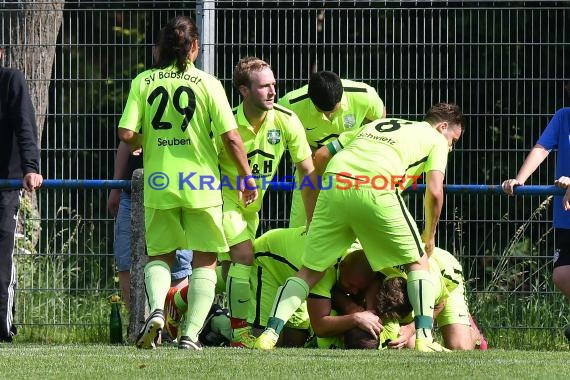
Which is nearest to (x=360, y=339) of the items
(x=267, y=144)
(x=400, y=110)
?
(x=267, y=144)

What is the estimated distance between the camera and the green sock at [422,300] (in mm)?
8438

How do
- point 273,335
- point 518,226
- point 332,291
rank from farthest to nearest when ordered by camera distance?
point 518,226 → point 332,291 → point 273,335

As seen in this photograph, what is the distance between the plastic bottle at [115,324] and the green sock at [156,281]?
158 cm

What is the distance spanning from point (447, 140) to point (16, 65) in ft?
13.0

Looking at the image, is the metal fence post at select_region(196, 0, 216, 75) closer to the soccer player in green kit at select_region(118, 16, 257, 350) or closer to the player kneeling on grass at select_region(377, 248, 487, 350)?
the soccer player in green kit at select_region(118, 16, 257, 350)

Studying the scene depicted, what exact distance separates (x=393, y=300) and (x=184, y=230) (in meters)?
1.39

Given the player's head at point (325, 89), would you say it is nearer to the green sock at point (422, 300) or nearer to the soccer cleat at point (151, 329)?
the green sock at point (422, 300)

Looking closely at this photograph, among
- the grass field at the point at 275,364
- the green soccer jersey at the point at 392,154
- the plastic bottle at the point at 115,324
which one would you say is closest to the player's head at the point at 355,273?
the green soccer jersey at the point at 392,154

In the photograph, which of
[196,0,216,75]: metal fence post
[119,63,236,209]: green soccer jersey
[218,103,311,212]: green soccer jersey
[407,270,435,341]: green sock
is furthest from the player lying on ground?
[196,0,216,75]: metal fence post

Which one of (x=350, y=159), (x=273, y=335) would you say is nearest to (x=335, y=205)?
(x=350, y=159)

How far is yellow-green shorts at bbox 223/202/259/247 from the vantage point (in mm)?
9242

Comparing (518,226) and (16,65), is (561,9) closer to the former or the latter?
(518,226)

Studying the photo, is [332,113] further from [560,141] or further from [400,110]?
[560,141]

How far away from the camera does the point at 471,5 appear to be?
10945 millimetres
